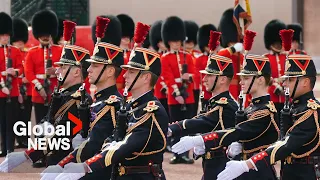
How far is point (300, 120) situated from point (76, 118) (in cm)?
151

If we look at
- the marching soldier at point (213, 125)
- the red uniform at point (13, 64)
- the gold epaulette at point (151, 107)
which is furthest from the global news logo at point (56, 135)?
the red uniform at point (13, 64)

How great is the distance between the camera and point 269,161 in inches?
205

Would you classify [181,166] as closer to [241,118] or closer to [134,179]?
[241,118]

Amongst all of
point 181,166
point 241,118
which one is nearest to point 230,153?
point 241,118

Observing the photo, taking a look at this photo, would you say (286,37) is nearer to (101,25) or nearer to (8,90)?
(101,25)

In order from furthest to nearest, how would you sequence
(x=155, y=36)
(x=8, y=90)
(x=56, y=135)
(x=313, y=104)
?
1. (x=155, y=36)
2. (x=8, y=90)
3. (x=56, y=135)
4. (x=313, y=104)

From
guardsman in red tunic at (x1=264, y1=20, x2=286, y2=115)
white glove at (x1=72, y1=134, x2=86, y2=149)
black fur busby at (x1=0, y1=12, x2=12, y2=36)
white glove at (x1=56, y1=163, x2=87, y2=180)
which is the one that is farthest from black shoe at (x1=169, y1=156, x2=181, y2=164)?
white glove at (x1=56, y1=163, x2=87, y2=180)

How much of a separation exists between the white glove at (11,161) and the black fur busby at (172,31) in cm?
533

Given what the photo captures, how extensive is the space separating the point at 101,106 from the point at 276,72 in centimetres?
487

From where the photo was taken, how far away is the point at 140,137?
196 inches

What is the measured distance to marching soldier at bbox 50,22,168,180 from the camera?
4.94 m

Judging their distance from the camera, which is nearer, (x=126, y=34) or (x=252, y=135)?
(x=252, y=135)

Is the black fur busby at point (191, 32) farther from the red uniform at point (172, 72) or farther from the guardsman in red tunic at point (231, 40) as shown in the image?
the red uniform at point (172, 72)

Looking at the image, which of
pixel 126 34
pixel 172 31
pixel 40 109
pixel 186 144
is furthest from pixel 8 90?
pixel 186 144
